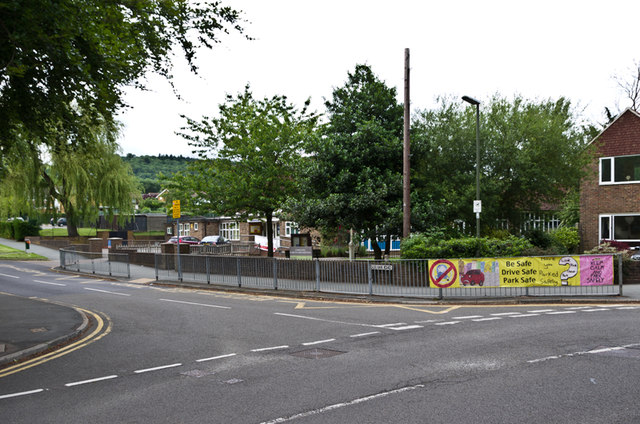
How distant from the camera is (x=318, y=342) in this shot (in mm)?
10344

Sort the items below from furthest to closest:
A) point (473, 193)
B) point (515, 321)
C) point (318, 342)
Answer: point (473, 193), point (515, 321), point (318, 342)

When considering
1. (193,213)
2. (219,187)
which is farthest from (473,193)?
(193,213)

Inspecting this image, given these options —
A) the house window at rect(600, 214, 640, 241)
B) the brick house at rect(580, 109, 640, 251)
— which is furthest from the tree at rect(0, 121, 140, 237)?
the house window at rect(600, 214, 640, 241)

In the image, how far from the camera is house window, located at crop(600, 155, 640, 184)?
92.5ft

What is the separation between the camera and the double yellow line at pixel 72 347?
8.95 m

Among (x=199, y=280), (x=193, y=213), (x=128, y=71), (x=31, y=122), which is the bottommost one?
(x=199, y=280)

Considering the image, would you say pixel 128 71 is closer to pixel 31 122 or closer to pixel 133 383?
pixel 31 122

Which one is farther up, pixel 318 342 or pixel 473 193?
pixel 473 193

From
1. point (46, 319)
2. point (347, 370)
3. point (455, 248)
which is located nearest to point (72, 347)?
point (46, 319)

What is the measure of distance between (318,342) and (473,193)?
13612 millimetres

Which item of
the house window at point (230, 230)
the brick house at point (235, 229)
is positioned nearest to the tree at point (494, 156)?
the brick house at point (235, 229)

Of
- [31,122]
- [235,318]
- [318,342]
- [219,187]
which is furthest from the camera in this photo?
[219,187]

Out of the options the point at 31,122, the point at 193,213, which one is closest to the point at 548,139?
the point at 193,213

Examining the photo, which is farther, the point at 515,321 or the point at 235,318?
the point at 235,318
